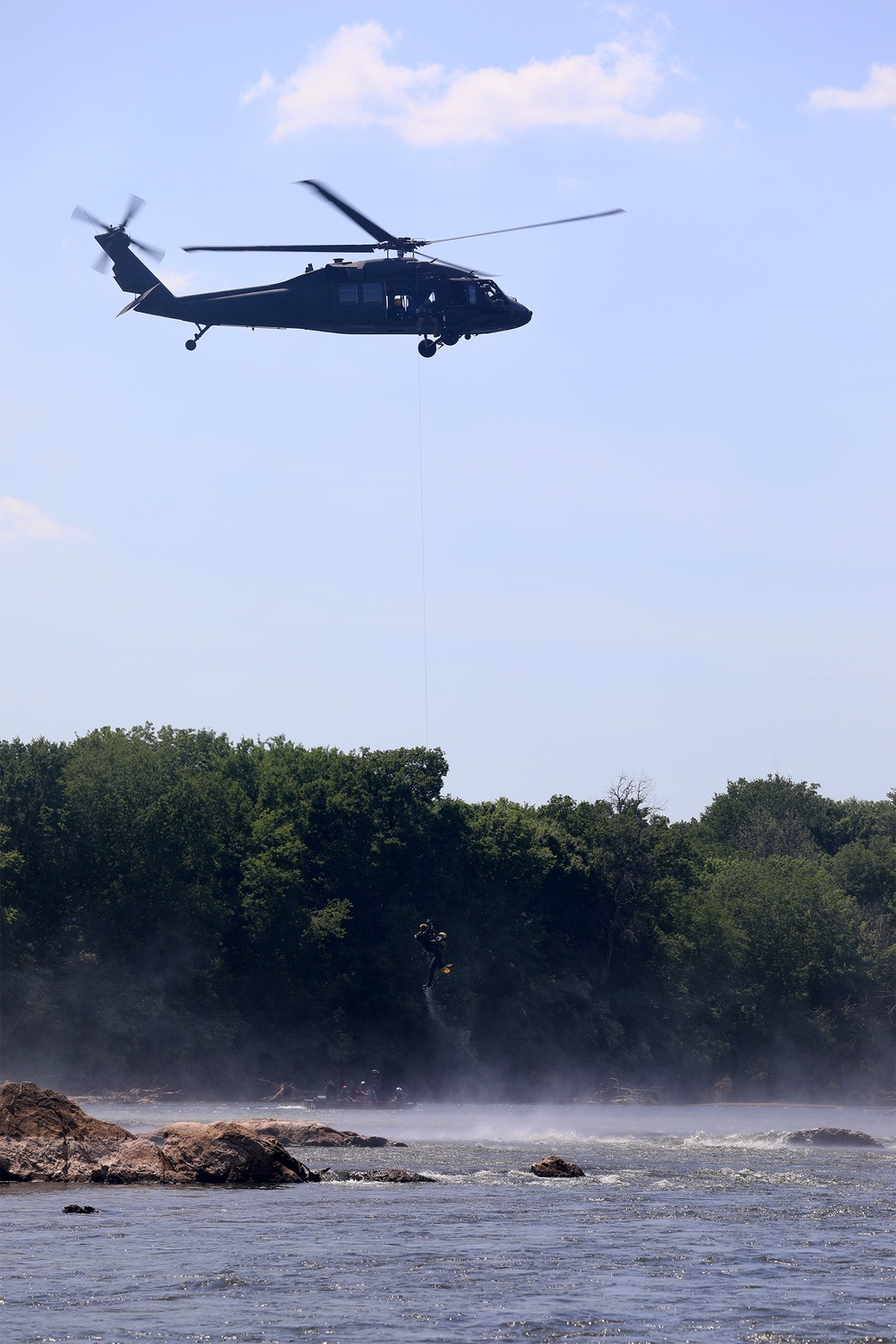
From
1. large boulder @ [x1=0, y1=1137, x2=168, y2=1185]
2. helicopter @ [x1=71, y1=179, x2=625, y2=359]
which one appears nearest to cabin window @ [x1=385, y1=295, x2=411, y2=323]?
helicopter @ [x1=71, y1=179, x2=625, y2=359]

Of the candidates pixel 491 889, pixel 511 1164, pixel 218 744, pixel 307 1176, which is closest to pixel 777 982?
pixel 491 889

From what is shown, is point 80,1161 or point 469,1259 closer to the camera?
point 469,1259

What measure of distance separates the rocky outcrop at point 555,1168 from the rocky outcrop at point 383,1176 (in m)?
3.07

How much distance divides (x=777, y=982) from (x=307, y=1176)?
7321cm

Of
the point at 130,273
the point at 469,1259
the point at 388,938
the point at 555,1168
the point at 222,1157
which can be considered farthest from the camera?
the point at 388,938

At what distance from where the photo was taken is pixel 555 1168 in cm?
3728

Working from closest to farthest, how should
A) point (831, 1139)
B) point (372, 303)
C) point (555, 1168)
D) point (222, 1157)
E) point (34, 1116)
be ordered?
1. point (34, 1116)
2. point (222, 1157)
3. point (555, 1168)
4. point (372, 303)
5. point (831, 1139)

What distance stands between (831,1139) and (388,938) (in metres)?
41.8

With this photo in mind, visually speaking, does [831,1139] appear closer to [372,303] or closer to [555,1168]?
[555,1168]

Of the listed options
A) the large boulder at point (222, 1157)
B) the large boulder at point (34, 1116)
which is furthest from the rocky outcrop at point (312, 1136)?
the large boulder at point (34, 1116)

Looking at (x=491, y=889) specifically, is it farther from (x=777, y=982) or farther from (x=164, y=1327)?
(x=164, y=1327)

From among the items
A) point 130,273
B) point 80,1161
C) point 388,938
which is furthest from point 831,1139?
point 388,938

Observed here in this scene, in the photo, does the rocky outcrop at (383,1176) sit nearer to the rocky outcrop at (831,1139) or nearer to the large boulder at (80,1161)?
the large boulder at (80,1161)

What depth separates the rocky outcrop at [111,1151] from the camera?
104 ft
